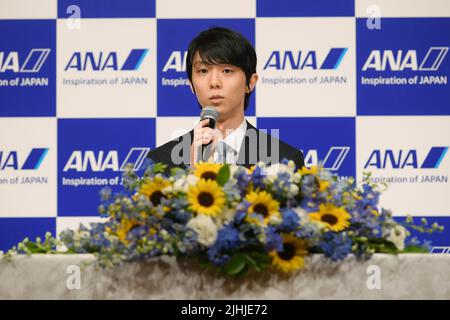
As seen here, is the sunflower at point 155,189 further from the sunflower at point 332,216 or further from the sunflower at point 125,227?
the sunflower at point 332,216

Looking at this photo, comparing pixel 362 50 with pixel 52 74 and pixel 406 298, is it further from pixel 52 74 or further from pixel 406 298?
pixel 406 298

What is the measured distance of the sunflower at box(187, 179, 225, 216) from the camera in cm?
119

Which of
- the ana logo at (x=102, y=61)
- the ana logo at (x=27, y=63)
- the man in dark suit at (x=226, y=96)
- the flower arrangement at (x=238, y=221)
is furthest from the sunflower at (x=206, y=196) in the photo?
the ana logo at (x=27, y=63)

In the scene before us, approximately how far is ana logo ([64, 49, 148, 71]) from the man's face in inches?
36.1

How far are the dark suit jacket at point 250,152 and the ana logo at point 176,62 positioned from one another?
800mm

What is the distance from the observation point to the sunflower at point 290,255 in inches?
47.1

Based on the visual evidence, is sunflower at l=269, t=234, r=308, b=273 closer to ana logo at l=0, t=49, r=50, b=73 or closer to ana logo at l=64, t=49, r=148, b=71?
ana logo at l=64, t=49, r=148, b=71

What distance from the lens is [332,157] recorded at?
3.20 m

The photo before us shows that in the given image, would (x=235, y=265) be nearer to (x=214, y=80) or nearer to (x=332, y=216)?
(x=332, y=216)

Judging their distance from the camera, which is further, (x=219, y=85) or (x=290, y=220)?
(x=219, y=85)

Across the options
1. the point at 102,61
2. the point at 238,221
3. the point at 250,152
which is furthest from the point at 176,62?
the point at 238,221

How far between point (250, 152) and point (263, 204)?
3.78 ft

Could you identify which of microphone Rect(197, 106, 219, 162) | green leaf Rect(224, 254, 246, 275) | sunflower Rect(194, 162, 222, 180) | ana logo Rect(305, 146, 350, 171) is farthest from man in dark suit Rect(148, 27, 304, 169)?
green leaf Rect(224, 254, 246, 275)
